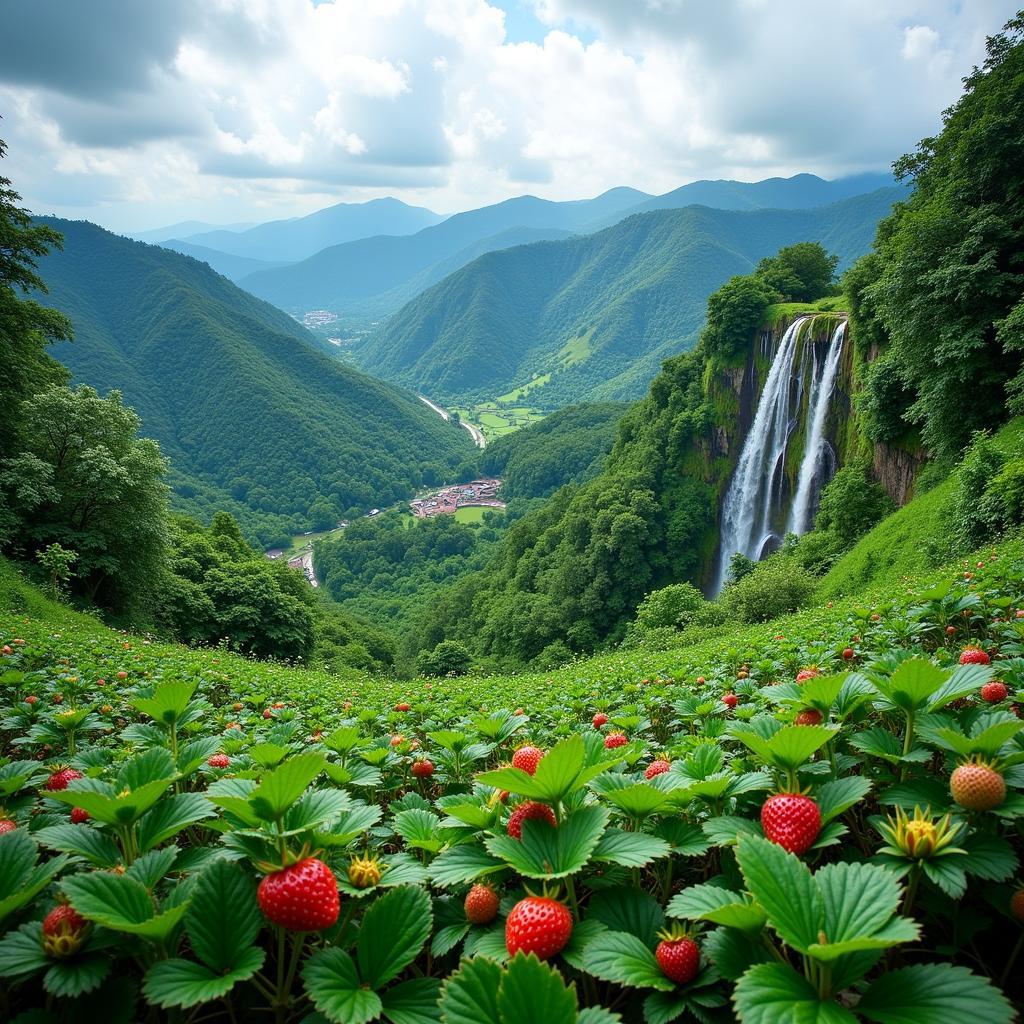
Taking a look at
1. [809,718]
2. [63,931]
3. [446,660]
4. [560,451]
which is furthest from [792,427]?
[560,451]

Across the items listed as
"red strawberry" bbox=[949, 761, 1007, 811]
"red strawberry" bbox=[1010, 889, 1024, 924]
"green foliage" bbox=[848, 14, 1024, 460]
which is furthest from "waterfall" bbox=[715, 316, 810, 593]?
"red strawberry" bbox=[1010, 889, 1024, 924]

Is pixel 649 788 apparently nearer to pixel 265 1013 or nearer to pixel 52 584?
pixel 265 1013

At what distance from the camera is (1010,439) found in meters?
13.6

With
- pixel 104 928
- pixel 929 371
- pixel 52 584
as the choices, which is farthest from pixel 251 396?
pixel 104 928

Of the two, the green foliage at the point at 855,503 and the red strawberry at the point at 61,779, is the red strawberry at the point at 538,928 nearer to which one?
the red strawberry at the point at 61,779

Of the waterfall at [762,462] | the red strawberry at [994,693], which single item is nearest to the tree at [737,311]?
the waterfall at [762,462]

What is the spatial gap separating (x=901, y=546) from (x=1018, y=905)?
17858mm

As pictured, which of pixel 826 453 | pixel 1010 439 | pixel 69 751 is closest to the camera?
pixel 69 751

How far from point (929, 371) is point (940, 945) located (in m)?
20.4

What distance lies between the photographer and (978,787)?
4.20ft

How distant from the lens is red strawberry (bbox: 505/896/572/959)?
1167 mm

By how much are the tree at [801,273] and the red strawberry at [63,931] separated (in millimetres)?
44353

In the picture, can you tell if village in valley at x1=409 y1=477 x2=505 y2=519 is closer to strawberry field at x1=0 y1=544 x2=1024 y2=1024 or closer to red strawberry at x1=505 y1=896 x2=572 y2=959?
strawberry field at x1=0 y1=544 x2=1024 y2=1024

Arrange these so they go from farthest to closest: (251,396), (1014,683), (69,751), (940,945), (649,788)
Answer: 1. (251,396)
2. (69,751)
3. (1014,683)
4. (649,788)
5. (940,945)
